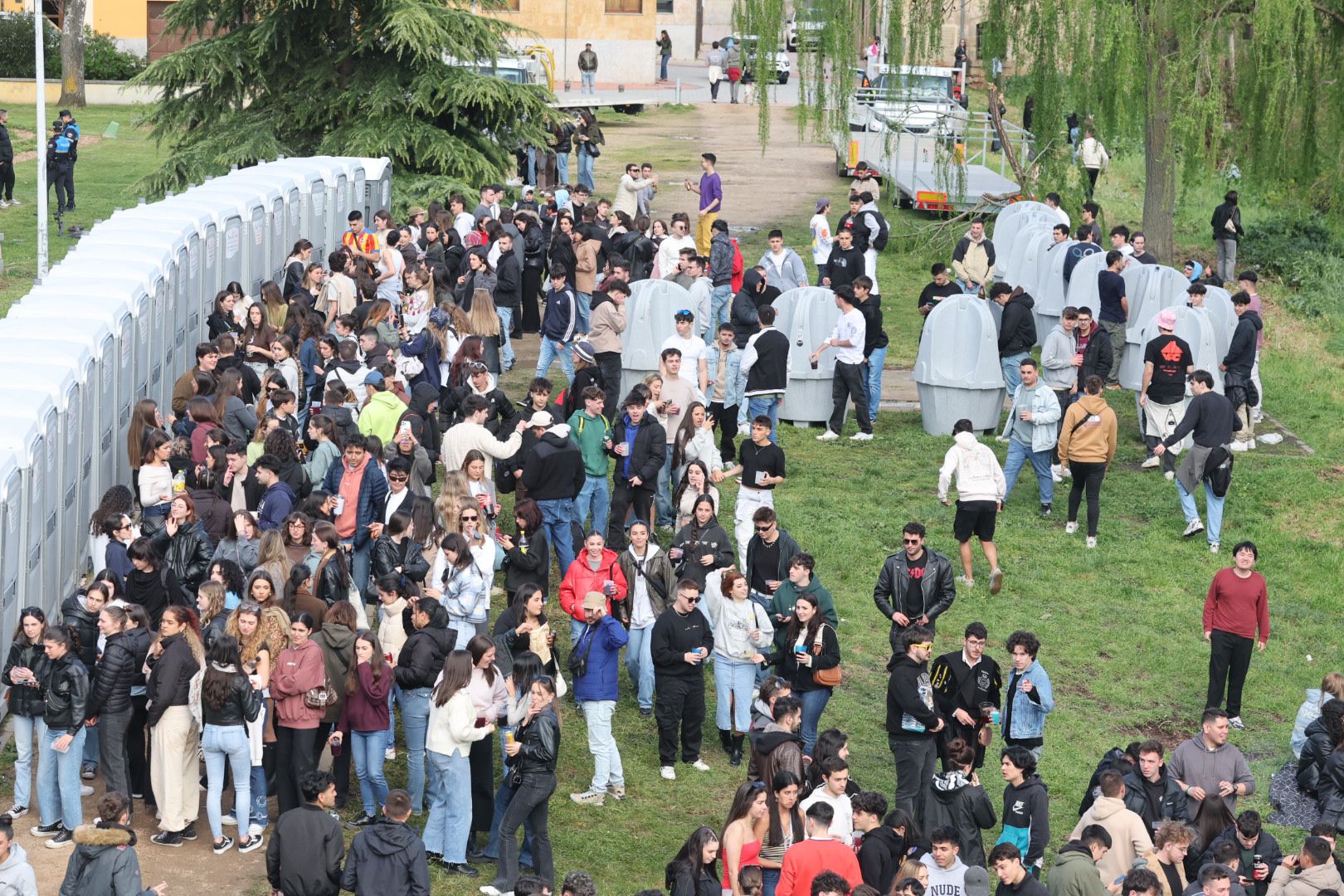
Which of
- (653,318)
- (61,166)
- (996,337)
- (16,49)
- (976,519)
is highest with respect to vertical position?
(16,49)

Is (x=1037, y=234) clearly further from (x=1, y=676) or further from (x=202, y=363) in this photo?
(x=1, y=676)

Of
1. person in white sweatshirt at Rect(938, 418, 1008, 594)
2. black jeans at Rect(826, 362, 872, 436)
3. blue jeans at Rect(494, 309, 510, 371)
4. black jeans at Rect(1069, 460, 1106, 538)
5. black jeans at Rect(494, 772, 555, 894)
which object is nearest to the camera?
black jeans at Rect(494, 772, 555, 894)

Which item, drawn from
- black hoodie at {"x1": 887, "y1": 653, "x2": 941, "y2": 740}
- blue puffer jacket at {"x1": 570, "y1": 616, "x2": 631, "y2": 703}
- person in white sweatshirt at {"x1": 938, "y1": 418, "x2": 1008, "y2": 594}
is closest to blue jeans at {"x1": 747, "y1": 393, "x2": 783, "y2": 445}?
person in white sweatshirt at {"x1": 938, "y1": 418, "x2": 1008, "y2": 594}

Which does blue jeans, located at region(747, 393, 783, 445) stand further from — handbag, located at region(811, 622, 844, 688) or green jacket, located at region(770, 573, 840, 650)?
handbag, located at region(811, 622, 844, 688)

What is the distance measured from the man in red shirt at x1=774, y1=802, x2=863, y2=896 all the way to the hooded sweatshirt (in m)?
8.03

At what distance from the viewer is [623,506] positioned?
15.4m

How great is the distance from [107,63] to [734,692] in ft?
139

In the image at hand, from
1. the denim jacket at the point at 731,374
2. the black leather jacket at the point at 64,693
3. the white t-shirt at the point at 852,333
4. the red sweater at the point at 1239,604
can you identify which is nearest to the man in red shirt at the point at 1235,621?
the red sweater at the point at 1239,604

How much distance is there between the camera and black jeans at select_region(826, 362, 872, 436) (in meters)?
19.3

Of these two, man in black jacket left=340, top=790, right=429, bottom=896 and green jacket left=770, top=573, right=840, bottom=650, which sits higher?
green jacket left=770, top=573, right=840, bottom=650

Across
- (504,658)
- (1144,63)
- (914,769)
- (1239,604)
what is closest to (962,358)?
(1144,63)

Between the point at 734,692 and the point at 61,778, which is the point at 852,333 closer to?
the point at 734,692

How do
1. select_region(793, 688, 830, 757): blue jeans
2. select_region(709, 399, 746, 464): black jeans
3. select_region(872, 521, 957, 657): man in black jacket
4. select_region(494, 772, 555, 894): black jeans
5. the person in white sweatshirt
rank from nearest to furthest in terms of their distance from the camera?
select_region(494, 772, 555, 894): black jeans, select_region(793, 688, 830, 757): blue jeans, select_region(872, 521, 957, 657): man in black jacket, the person in white sweatshirt, select_region(709, 399, 746, 464): black jeans

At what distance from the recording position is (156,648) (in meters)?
11.1
